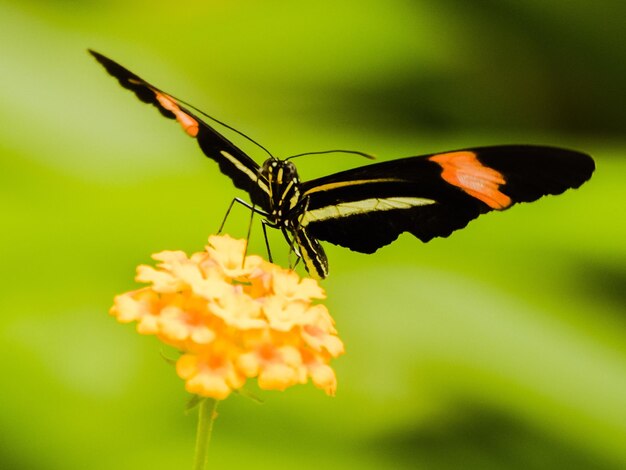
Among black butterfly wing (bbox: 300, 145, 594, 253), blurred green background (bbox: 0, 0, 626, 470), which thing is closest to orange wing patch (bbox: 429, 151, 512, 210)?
black butterfly wing (bbox: 300, 145, 594, 253)

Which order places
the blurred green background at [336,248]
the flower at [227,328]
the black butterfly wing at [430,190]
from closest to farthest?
1. the flower at [227,328]
2. the black butterfly wing at [430,190]
3. the blurred green background at [336,248]

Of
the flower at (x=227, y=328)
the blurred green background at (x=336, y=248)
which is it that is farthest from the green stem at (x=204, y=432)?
the blurred green background at (x=336, y=248)

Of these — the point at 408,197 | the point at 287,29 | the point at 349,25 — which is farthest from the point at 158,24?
the point at 408,197

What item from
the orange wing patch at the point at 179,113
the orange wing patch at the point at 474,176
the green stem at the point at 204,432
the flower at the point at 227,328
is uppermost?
the orange wing patch at the point at 179,113

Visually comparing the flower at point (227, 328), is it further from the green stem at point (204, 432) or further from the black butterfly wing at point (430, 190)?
the black butterfly wing at point (430, 190)

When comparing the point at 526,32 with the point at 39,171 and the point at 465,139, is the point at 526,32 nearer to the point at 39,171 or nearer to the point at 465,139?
the point at 465,139

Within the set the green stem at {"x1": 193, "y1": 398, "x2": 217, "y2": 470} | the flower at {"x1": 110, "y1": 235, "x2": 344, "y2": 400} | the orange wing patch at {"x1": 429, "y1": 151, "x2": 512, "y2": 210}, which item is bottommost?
the green stem at {"x1": 193, "y1": 398, "x2": 217, "y2": 470}

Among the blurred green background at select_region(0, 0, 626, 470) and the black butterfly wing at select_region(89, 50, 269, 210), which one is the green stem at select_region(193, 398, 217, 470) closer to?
the black butterfly wing at select_region(89, 50, 269, 210)

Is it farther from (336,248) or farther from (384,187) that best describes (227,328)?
(336,248)
